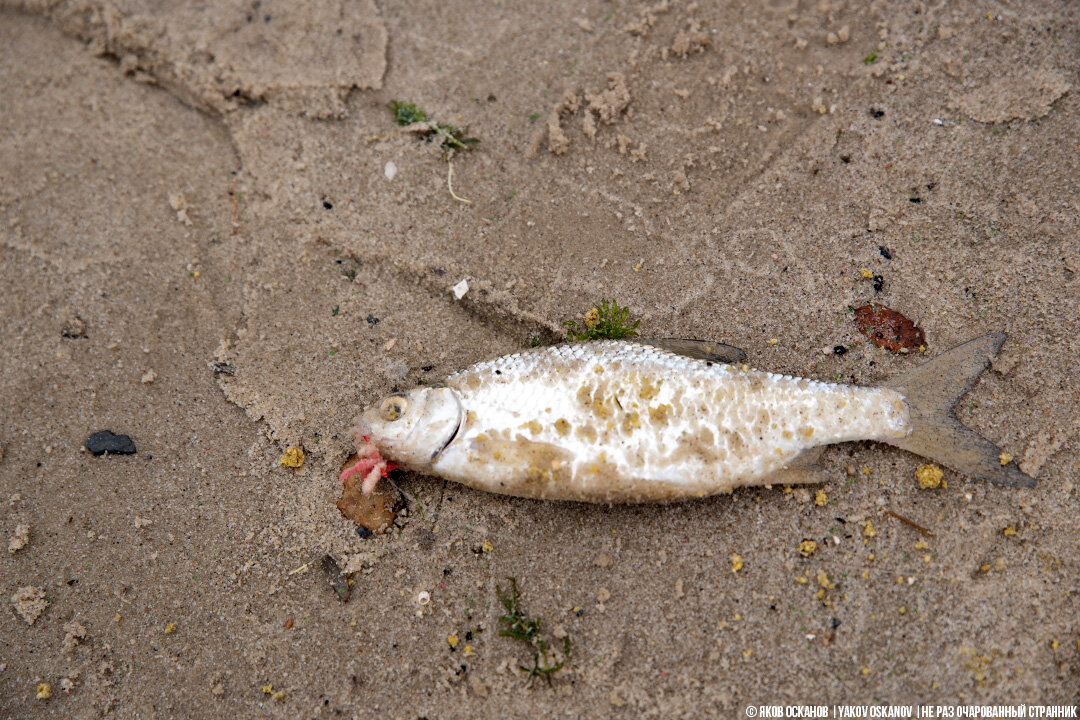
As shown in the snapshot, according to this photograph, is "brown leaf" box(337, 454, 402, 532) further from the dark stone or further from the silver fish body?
the dark stone

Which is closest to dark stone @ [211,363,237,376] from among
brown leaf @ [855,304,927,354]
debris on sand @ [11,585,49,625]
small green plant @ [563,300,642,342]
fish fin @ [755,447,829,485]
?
debris on sand @ [11,585,49,625]

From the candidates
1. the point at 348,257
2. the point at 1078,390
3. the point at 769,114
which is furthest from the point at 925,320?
the point at 348,257

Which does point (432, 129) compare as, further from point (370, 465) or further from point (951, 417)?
point (951, 417)

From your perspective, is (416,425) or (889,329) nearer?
(416,425)

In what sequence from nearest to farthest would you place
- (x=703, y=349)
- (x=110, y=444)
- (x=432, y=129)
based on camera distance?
1. (x=703, y=349)
2. (x=110, y=444)
3. (x=432, y=129)

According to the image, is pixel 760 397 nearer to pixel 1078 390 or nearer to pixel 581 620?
pixel 581 620

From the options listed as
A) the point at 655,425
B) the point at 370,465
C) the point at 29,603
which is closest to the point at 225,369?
the point at 370,465

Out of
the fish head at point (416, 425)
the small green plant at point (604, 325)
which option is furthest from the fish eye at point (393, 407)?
the small green plant at point (604, 325)
